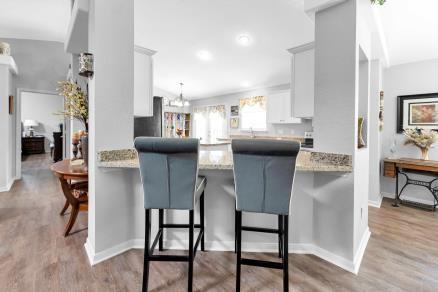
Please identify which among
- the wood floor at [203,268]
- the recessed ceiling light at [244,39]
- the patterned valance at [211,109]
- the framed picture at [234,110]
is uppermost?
the recessed ceiling light at [244,39]

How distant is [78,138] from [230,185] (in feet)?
7.09

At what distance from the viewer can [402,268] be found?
2.04 m

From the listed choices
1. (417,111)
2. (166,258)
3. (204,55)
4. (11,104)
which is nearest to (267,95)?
(204,55)

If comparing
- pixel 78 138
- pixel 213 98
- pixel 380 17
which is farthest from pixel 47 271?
pixel 213 98

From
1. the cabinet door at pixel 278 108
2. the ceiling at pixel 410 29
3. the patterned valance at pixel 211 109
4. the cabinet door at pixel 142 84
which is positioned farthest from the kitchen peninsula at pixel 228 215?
the patterned valance at pixel 211 109

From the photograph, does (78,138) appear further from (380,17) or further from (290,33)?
(380,17)

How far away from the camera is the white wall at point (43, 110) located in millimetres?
9930

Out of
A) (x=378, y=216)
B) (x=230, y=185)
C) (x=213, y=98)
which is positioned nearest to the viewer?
(x=230, y=185)

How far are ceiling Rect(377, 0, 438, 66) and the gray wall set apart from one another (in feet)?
21.4

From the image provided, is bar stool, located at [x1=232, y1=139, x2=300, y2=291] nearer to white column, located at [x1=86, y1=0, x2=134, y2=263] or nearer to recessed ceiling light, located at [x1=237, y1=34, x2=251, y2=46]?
white column, located at [x1=86, y1=0, x2=134, y2=263]

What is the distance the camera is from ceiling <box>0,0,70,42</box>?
420cm

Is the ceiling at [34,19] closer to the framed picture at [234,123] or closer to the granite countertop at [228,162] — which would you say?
the granite countertop at [228,162]

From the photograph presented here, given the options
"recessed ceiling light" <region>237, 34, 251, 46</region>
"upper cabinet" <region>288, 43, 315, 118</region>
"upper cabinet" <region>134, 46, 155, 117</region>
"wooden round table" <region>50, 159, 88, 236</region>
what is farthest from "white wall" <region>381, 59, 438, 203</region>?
"wooden round table" <region>50, 159, 88, 236</region>

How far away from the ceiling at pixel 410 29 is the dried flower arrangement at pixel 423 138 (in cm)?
116
